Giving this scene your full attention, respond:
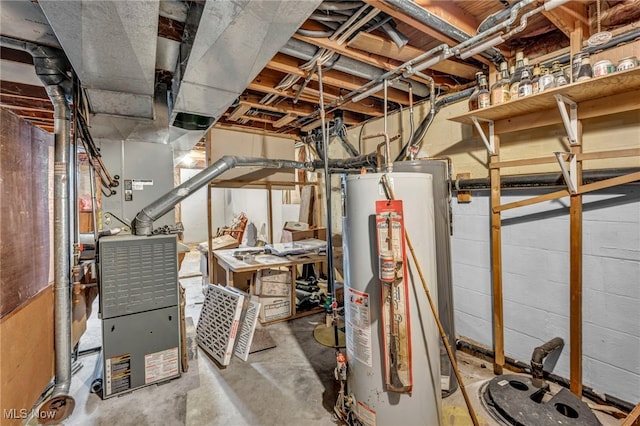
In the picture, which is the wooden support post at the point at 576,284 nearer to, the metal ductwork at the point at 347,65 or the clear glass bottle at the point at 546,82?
the clear glass bottle at the point at 546,82

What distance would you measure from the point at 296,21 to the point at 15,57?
2.07m

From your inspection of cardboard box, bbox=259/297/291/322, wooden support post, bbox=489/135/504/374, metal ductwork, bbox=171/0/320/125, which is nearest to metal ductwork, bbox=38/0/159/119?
metal ductwork, bbox=171/0/320/125

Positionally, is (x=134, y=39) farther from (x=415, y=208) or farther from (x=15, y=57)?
(x=415, y=208)

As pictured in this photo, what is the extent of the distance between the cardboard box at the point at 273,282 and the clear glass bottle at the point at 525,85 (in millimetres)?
2696

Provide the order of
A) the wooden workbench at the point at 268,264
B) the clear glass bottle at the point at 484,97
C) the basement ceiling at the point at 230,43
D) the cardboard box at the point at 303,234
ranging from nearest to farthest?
the basement ceiling at the point at 230,43 → the clear glass bottle at the point at 484,97 → the wooden workbench at the point at 268,264 → the cardboard box at the point at 303,234

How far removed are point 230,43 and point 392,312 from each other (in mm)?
1576

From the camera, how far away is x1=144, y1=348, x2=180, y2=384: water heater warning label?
218 centimetres

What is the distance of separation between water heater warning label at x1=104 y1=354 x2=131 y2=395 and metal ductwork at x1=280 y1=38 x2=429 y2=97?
2.49 meters

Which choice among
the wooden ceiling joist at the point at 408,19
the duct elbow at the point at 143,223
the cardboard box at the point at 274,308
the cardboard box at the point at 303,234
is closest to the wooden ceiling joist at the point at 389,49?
the wooden ceiling joist at the point at 408,19

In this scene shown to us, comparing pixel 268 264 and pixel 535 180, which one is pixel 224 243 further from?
pixel 535 180

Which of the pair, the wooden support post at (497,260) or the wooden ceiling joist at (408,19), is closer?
the wooden ceiling joist at (408,19)

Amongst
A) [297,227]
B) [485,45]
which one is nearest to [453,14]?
[485,45]

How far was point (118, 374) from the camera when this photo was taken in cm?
208

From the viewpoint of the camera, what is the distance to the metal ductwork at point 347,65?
1.97 metres
